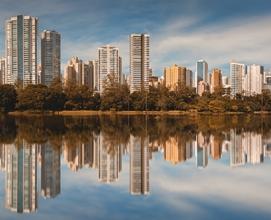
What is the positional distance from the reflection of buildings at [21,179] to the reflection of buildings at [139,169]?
6.36ft

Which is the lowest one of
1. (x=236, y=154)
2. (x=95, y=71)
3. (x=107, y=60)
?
(x=236, y=154)

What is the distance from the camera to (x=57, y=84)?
65000 millimetres

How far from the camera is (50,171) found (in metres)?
9.98

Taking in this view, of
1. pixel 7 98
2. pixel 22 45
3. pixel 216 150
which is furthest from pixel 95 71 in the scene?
pixel 216 150

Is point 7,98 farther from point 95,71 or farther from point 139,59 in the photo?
point 95,71

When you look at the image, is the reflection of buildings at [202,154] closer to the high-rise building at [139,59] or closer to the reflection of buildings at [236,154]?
the reflection of buildings at [236,154]

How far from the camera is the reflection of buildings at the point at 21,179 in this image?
→ 6.93 meters

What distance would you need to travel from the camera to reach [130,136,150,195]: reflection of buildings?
8223 mm

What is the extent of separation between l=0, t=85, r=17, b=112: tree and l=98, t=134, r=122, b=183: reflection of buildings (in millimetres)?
43844

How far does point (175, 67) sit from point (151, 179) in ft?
327

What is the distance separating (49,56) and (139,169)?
8825 centimetres

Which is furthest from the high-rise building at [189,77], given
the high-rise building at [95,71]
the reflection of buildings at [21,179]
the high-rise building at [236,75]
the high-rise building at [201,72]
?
the reflection of buildings at [21,179]

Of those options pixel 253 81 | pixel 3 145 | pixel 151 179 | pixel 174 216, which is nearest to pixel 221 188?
pixel 151 179

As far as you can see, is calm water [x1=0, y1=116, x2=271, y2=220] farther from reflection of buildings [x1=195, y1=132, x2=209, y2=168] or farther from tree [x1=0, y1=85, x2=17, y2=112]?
tree [x1=0, y1=85, x2=17, y2=112]
